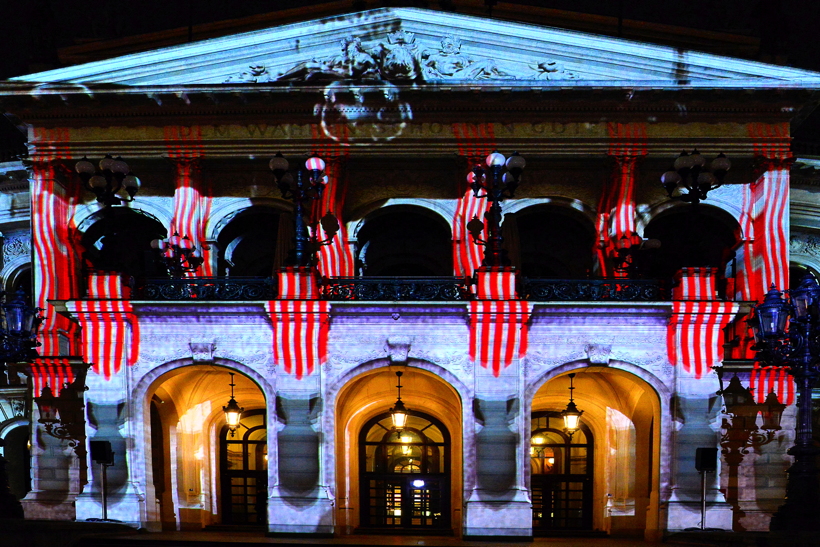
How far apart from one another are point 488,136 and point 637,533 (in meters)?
11.6

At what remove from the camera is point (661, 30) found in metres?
32.4

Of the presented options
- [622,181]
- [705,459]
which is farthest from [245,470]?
[622,181]

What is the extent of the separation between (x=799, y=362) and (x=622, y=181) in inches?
423

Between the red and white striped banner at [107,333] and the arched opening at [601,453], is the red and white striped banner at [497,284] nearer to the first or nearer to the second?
the arched opening at [601,453]

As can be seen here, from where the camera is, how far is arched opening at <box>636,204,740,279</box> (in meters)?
27.8

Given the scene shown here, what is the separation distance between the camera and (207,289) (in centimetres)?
2209

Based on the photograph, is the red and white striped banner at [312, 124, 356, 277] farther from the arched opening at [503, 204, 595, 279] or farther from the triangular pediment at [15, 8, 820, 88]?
the arched opening at [503, 204, 595, 279]

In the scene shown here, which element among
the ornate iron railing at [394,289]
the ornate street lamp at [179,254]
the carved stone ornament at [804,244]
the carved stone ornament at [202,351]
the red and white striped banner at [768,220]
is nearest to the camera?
the carved stone ornament at [202,351]

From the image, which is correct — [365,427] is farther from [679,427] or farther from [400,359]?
[679,427]

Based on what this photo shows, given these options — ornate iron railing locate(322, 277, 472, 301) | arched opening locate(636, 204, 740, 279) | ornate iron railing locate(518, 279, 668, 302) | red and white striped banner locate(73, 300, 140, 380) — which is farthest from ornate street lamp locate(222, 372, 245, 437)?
arched opening locate(636, 204, 740, 279)

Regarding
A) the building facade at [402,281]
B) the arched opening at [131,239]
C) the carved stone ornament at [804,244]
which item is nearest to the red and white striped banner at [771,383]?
the building facade at [402,281]

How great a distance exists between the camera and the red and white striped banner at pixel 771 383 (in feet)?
78.5

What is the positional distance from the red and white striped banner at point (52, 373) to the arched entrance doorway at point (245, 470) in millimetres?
4530

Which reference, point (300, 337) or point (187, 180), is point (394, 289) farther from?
point (187, 180)
